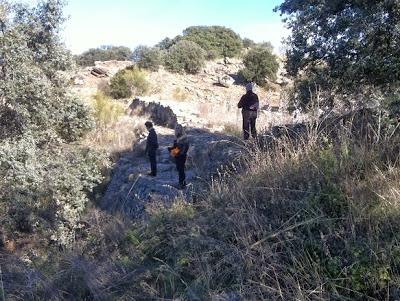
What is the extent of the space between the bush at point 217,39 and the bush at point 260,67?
684 cm

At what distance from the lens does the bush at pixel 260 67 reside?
30.3 m

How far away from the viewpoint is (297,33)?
9250 mm

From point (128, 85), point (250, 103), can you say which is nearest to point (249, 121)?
point (250, 103)

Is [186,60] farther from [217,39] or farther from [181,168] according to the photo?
[181,168]

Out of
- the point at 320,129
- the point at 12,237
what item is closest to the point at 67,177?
the point at 12,237

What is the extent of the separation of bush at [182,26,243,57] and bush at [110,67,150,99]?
11599mm

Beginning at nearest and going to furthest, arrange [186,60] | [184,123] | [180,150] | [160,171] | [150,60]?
[180,150] → [160,171] → [184,123] → [150,60] → [186,60]

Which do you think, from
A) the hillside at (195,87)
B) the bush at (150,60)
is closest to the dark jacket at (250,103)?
the hillside at (195,87)

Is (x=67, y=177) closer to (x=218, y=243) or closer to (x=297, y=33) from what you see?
(x=297, y=33)

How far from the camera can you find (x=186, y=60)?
32.6 m

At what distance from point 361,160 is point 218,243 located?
58.0 inches

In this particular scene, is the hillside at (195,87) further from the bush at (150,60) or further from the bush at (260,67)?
the bush at (260,67)

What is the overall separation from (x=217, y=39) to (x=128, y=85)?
16.0m

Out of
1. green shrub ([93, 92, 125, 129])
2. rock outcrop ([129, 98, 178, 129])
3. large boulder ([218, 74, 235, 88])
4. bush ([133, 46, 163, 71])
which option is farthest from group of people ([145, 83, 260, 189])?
bush ([133, 46, 163, 71])
